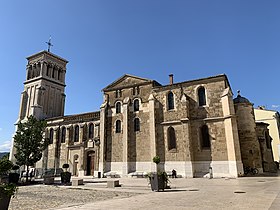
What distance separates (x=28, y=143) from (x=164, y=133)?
1572 cm

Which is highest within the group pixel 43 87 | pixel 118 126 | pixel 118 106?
pixel 43 87

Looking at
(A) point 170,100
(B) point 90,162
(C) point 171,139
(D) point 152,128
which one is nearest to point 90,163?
(B) point 90,162

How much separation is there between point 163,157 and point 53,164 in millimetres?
19638

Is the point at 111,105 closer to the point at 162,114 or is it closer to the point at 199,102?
the point at 162,114

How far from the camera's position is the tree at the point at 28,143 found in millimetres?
24197

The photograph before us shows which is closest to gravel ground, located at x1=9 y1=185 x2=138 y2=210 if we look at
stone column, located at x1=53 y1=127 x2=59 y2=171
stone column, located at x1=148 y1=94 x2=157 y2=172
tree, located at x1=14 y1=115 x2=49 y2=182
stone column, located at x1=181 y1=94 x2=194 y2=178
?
tree, located at x1=14 y1=115 x2=49 y2=182

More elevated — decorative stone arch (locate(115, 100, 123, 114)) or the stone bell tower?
the stone bell tower

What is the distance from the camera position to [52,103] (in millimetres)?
44594

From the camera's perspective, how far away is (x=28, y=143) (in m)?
24.4

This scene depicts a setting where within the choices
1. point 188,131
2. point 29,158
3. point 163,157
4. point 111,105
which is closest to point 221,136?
point 188,131

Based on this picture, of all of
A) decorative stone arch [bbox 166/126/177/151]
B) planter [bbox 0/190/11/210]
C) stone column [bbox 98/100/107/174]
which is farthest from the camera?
stone column [bbox 98/100/107/174]

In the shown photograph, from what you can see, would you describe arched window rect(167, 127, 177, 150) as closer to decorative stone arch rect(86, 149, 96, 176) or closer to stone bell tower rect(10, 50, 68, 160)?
decorative stone arch rect(86, 149, 96, 176)

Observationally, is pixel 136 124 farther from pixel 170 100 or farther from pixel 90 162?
pixel 90 162

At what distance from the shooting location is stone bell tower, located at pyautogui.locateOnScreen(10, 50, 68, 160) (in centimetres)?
4258
